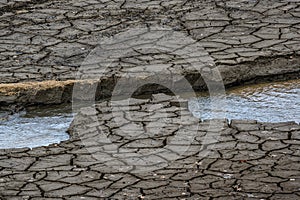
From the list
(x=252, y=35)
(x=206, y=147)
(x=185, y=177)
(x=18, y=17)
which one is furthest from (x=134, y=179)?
(x=18, y=17)

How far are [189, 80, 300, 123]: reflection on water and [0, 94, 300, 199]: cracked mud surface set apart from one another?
217mm

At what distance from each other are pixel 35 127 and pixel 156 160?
1251 mm

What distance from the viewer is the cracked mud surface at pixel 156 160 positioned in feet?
17.2

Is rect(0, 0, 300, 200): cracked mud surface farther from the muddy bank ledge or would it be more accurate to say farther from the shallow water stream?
the shallow water stream

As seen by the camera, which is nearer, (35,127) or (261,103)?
(35,127)

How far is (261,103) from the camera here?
6.87 m

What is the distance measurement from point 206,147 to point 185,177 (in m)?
0.52

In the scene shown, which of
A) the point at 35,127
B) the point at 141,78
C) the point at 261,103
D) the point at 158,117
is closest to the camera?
the point at 158,117

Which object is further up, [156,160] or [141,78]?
[141,78]

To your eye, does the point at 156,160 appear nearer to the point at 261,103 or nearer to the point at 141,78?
the point at 261,103

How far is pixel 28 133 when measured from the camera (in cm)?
647

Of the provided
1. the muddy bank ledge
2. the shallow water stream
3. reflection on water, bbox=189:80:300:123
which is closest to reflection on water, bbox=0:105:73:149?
the shallow water stream

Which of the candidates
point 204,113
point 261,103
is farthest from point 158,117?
point 261,103

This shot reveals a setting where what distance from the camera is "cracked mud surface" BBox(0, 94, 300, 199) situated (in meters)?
5.24
